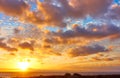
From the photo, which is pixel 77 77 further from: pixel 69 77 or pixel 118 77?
pixel 118 77

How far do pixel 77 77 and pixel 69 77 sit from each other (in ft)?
4.66

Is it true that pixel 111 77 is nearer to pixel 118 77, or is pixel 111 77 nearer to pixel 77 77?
pixel 118 77

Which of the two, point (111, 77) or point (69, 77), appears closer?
point (69, 77)

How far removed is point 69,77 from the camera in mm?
50281

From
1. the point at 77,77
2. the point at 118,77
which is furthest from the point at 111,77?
the point at 77,77

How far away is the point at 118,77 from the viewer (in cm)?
6241

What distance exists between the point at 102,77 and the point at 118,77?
4.46 m

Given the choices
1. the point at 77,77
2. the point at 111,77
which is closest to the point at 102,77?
the point at 111,77

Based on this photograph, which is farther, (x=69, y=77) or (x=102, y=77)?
(x=102, y=77)

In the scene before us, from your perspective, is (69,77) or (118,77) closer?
(69,77)

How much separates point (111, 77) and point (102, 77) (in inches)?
112

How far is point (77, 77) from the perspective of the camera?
50688mm

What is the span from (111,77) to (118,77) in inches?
66.2

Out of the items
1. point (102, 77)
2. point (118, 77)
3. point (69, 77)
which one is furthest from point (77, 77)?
point (118, 77)
